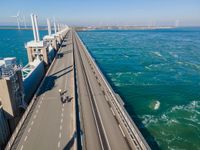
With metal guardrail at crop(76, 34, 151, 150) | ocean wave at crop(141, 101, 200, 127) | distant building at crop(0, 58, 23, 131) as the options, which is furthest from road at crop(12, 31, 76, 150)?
ocean wave at crop(141, 101, 200, 127)

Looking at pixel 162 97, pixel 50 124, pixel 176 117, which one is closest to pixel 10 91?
pixel 50 124

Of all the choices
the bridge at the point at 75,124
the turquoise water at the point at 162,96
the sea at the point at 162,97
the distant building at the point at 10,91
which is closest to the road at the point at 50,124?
the bridge at the point at 75,124

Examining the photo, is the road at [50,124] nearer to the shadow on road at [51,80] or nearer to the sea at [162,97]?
the shadow on road at [51,80]

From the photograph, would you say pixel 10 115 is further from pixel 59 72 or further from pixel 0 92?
pixel 59 72

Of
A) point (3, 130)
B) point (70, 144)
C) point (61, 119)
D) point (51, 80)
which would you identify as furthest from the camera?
point (51, 80)

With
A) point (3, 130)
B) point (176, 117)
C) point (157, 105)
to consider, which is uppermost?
point (3, 130)

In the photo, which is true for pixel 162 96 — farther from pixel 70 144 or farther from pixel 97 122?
pixel 70 144
